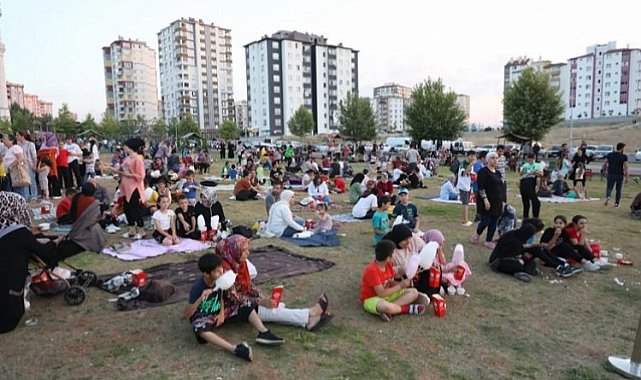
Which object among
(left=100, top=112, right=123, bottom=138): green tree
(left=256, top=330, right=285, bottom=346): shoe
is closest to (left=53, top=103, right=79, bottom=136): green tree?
(left=100, top=112, right=123, bottom=138): green tree

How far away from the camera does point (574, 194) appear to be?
1455 centimetres

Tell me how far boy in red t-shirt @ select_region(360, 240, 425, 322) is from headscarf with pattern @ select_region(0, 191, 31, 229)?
368cm

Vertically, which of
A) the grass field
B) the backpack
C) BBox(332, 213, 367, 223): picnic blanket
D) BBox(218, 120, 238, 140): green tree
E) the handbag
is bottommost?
the grass field

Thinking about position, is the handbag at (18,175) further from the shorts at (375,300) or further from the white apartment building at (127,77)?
the white apartment building at (127,77)

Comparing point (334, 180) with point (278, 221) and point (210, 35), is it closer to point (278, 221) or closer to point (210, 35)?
point (278, 221)

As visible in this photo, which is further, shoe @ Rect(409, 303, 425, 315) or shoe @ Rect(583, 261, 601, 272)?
shoe @ Rect(583, 261, 601, 272)

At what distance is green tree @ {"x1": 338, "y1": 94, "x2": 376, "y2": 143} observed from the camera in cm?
5397

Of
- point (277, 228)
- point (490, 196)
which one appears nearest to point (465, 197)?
point (490, 196)

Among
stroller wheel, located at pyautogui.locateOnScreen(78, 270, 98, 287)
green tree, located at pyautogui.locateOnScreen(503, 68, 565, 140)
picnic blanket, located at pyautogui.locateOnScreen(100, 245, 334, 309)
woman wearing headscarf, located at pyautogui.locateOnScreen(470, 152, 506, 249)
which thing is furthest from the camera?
green tree, located at pyautogui.locateOnScreen(503, 68, 565, 140)

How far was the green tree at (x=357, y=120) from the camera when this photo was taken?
177 ft

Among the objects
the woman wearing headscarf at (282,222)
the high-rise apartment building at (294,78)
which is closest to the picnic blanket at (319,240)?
the woman wearing headscarf at (282,222)

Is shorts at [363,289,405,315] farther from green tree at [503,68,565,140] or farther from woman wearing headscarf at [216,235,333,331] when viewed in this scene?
green tree at [503,68,565,140]

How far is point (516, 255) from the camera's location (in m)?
6.58

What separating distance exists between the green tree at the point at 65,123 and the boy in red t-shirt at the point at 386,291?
69973mm
